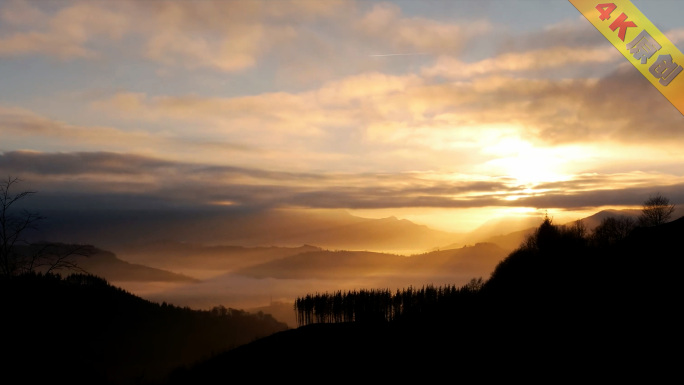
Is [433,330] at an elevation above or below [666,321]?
below

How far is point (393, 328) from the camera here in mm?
51656

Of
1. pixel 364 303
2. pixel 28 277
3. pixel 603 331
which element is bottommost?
pixel 364 303

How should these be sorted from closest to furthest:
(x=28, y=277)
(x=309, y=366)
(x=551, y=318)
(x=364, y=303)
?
(x=28, y=277)
(x=551, y=318)
(x=309, y=366)
(x=364, y=303)

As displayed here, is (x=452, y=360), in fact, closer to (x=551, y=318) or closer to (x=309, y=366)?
(x=551, y=318)

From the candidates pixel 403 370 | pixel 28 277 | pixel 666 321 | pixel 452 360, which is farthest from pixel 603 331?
pixel 28 277

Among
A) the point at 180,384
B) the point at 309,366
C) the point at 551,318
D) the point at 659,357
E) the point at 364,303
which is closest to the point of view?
the point at 659,357

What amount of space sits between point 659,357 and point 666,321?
5.11 meters

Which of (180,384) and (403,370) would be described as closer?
(403,370)

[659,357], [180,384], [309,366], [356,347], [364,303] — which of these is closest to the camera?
[659,357]

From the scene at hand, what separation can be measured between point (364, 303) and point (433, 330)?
81602 millimetres

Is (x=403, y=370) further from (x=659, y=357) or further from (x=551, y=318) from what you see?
(x=659, y=357)

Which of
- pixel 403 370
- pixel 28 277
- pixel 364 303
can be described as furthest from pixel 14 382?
pixel 364 303

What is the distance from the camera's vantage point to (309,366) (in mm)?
42188

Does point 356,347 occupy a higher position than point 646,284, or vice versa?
point 646,284
